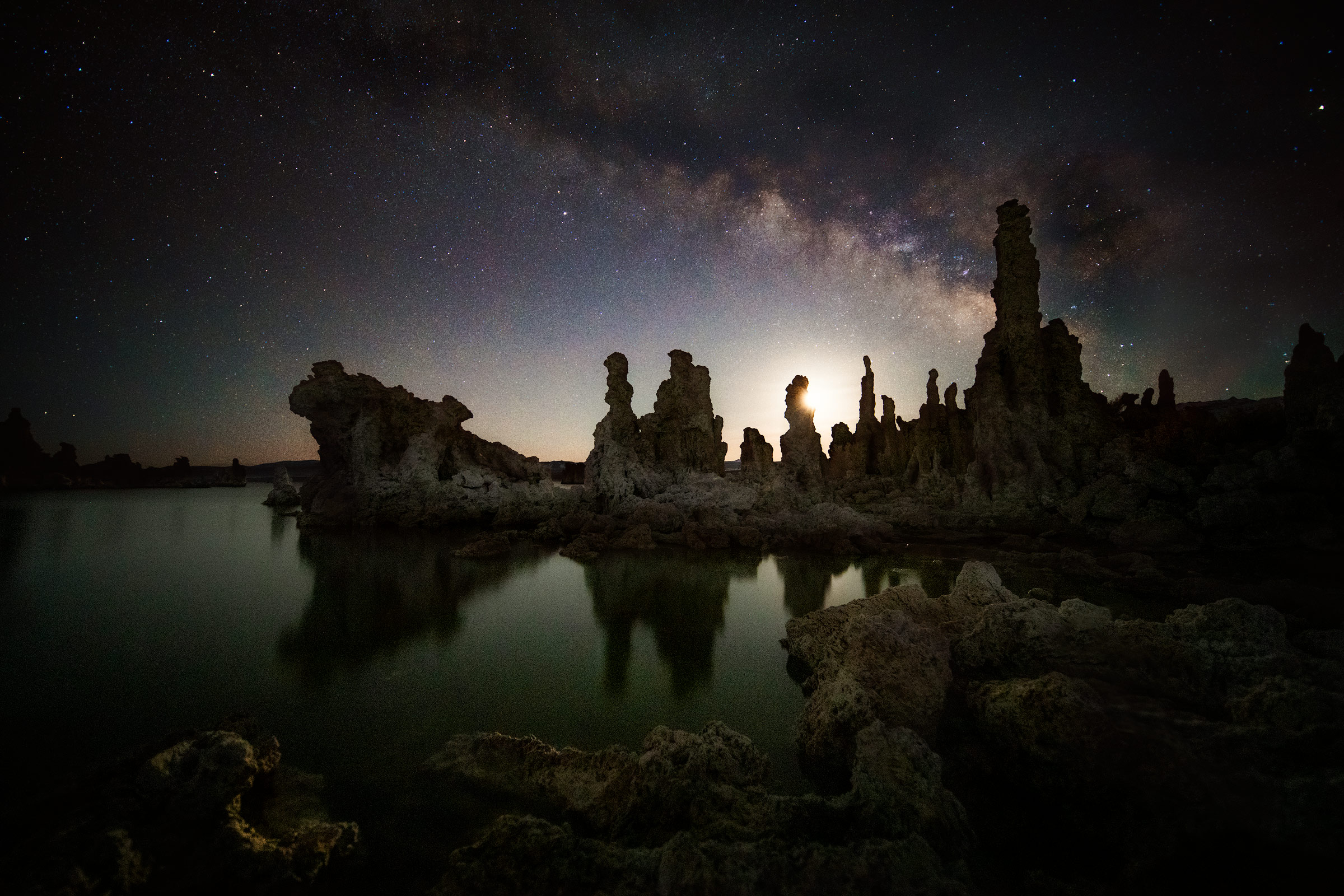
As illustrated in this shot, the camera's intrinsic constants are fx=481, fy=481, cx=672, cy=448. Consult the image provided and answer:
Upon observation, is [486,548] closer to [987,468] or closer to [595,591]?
[595,591]

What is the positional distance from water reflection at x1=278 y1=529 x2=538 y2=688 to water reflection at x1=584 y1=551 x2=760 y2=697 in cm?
309

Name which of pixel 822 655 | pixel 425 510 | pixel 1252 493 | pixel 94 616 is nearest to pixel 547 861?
pixel 822 655

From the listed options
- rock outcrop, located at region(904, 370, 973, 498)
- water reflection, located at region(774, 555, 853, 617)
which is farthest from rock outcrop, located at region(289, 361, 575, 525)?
rock outcrop, located at region(904, 370, 973, 498)

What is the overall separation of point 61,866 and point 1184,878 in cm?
588

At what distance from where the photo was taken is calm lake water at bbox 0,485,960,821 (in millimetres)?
5277

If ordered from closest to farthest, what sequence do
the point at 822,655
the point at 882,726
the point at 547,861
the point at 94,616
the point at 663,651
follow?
1. the point at 547,861
2. the point at 882,726
3. the point at 822,655
4. the point at 663,651
5. the point at 94,616

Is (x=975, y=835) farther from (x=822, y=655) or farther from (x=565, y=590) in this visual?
(x=565, y=590)

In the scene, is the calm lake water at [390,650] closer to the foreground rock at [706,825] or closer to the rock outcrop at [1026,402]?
the foreground rock at [706,825]

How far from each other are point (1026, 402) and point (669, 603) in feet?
75.9

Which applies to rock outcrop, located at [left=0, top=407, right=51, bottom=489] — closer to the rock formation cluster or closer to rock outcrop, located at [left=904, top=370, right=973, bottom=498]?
the rock formation cluster

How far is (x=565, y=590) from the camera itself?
1249cm

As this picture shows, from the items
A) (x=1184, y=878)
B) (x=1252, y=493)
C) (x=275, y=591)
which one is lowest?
(x=275, y=591)

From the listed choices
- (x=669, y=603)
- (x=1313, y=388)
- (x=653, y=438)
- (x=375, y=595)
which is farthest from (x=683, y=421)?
(x=1313, y=388)

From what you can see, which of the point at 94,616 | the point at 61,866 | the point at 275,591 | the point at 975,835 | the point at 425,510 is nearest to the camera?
the point at 61,866
